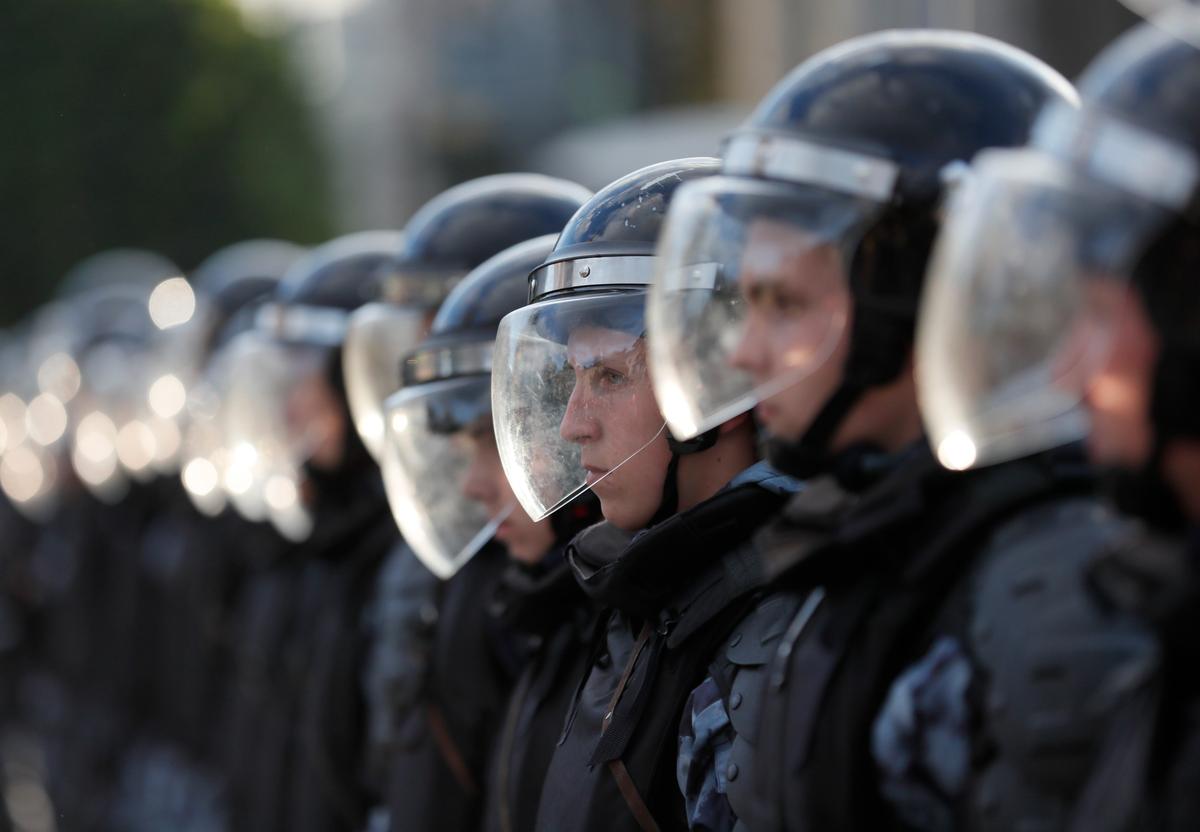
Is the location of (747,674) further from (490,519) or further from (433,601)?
(433,601)

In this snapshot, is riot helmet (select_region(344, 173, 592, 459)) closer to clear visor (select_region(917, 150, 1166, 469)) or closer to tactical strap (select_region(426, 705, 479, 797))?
tactical strap (select_region(426, 705, 479, 797))

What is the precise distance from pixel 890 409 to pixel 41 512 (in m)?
9.53

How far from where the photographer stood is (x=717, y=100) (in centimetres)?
2839

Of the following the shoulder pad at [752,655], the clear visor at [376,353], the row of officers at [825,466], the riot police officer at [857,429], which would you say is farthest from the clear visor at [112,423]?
the riot police officer at [857,429]

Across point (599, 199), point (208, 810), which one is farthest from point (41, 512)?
point (599, 199)

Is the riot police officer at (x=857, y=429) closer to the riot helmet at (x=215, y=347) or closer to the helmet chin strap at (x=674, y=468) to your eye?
the helmet chin strap at (x=674, y=468)

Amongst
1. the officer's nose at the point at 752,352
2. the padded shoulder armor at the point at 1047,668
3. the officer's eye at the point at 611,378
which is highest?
the officer's eye at the point at 611,378

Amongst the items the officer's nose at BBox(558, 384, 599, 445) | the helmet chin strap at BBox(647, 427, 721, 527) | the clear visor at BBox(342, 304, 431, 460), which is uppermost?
the clear visor at BBox(342, 304, 431, 460)

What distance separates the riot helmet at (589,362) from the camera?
310 centimetres

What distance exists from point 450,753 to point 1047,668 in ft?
8.12

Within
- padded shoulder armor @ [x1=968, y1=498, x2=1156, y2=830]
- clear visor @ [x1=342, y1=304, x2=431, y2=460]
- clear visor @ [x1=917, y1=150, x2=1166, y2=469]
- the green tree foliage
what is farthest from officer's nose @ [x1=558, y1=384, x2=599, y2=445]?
the green tree foliage

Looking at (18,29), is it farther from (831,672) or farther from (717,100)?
(831,672)

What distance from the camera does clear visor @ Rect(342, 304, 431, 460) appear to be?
4.84 m

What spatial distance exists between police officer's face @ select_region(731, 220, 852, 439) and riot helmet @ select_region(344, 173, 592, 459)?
2010 millimetres
